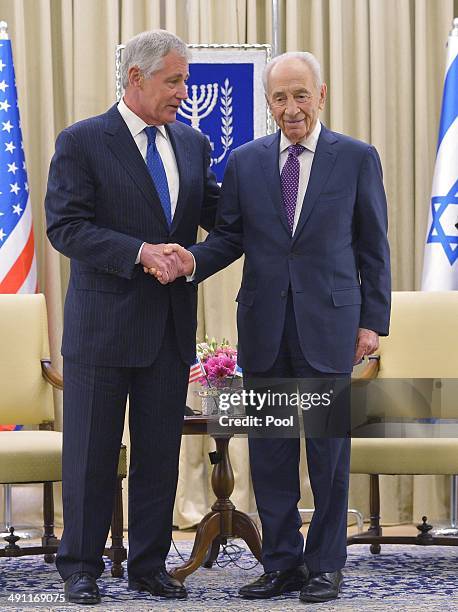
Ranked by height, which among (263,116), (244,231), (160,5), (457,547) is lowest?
(457,547)

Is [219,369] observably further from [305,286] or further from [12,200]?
[12,200]

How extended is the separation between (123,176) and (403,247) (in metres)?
2.42

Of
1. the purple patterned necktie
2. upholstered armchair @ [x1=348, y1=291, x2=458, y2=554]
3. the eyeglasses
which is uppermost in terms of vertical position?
the eyeglasses

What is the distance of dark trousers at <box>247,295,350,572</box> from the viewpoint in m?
3.48

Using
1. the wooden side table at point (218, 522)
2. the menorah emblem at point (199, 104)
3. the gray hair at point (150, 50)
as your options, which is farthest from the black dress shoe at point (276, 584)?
the menorah emblem at point (199, 104)

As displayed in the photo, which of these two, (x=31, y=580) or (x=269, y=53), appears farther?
(x=269, y=53)

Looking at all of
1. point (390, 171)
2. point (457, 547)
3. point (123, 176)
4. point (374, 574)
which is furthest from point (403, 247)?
point (123, 176)

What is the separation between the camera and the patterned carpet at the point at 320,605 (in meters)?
3.44

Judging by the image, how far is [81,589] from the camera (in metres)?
3.42

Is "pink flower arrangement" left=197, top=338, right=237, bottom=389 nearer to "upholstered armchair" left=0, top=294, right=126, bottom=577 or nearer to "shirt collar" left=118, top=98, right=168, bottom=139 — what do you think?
"upholstered armchair" left=0, top=294, right=126, bottom=577

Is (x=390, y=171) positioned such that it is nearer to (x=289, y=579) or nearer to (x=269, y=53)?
(x=269, y=53)

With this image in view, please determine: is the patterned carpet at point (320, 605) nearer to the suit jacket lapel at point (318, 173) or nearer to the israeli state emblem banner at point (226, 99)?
the suit jacket lapel at point (318, 173)

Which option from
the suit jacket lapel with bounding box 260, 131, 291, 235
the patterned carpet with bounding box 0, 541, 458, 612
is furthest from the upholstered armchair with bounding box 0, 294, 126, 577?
the suit jacket lapel with bounding box 260, 131, 291, 235

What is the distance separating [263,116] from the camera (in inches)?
216
